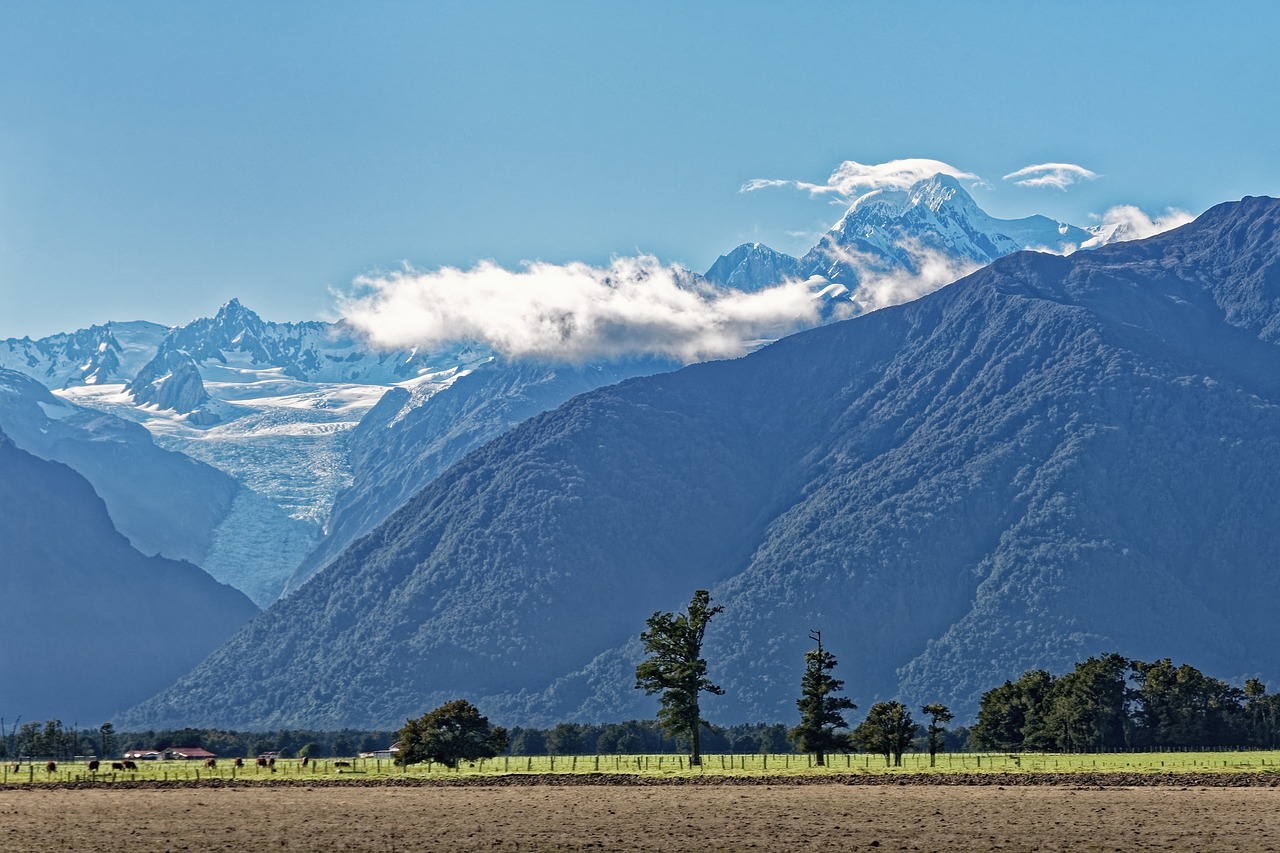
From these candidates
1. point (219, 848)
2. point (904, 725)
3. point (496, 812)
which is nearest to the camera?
point (219, 848)

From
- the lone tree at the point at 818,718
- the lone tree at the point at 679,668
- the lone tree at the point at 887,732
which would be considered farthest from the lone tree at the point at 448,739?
the lone tree at the point at 887,732

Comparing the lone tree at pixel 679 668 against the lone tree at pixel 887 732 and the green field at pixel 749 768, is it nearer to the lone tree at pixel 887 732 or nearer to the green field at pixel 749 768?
the green field at pixel 749 768

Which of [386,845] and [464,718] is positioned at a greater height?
[464,718]

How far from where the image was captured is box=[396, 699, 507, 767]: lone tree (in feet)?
531

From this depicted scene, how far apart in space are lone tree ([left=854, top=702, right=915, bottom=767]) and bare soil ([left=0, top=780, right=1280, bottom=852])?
79.9 ft

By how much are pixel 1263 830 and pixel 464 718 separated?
81.2m

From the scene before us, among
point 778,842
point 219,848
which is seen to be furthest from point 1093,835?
point 219,848

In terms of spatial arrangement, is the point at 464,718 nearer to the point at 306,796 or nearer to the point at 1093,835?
the point at 306,796

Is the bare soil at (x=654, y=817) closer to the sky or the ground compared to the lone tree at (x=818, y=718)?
closer to the ground

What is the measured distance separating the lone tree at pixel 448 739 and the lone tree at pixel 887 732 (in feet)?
110

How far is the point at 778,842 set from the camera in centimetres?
9856

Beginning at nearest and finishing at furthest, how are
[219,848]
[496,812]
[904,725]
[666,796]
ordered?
[219,848], [496,812], [666,796], [904,725]

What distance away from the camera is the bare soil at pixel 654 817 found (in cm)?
9881

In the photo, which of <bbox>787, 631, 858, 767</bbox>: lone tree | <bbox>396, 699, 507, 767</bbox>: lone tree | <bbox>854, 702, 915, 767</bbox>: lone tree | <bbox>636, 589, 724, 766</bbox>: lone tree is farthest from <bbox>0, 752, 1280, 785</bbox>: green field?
<bbox>636, 589, 724, 766</bbox>: lone tree
